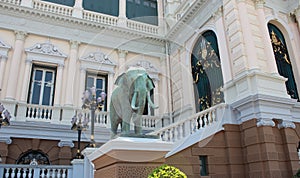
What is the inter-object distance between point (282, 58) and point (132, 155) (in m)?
9.29

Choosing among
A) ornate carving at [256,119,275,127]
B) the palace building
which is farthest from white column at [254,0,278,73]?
ornate carving at [256,119,275,127]

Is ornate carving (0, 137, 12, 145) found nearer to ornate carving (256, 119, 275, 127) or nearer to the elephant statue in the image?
the elephant statue

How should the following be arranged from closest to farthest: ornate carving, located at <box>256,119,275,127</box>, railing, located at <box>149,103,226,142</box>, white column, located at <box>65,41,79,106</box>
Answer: ornate carving, located at <box>256,119,275,127</box>
railing, located at <box>149,103,226,142</box>
white column, located at <box>65,41,79,106</box>

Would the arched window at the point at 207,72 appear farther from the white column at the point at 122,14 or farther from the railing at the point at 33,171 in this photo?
the railing at the point at 33,171

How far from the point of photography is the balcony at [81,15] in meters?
11.9

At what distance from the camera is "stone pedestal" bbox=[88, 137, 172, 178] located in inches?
116

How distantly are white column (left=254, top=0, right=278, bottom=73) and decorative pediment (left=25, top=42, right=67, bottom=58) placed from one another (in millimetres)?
8112

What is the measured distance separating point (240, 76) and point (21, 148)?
8186 mm

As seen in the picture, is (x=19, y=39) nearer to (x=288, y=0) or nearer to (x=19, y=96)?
(x=19, y=96)

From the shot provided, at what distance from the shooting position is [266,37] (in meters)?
9.65

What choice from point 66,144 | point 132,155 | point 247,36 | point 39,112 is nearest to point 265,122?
point 247,36

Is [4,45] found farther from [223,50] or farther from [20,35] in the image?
[223,50]

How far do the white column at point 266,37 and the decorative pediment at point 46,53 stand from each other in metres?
8.11

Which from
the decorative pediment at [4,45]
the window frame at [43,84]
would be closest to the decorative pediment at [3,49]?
the decorative pediment at [4,45]
